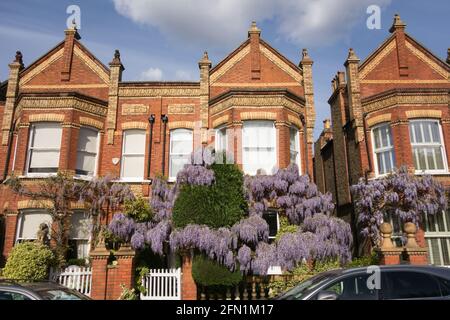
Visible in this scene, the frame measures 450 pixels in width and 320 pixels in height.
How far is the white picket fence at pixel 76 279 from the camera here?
1123 cm

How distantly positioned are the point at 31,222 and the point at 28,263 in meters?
3.68

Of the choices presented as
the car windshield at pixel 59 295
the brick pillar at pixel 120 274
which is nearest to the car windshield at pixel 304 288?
the car windshield at pixel 59 295

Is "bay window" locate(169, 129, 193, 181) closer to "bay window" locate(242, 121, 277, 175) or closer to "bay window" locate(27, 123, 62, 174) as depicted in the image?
"bay window" locate(242, 121, 277, 175)

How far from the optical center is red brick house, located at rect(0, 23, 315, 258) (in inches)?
606

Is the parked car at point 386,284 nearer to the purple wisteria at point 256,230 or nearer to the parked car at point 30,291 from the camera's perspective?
the parked car at point 30,291

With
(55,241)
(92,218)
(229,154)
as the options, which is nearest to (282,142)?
(229,154)

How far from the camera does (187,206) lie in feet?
39.9

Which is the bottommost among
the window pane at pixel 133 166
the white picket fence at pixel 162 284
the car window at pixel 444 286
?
the white picket fence at pixel 162 284

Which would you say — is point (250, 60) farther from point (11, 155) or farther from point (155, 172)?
point (11, 155)

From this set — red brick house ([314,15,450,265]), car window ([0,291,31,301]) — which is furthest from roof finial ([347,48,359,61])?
car window ([0,291,31,301])

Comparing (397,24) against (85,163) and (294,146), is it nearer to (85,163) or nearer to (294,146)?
(294,146)

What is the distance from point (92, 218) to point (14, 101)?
22.1ft

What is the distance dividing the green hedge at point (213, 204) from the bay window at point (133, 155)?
14.1 feet

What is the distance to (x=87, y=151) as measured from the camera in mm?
16031
